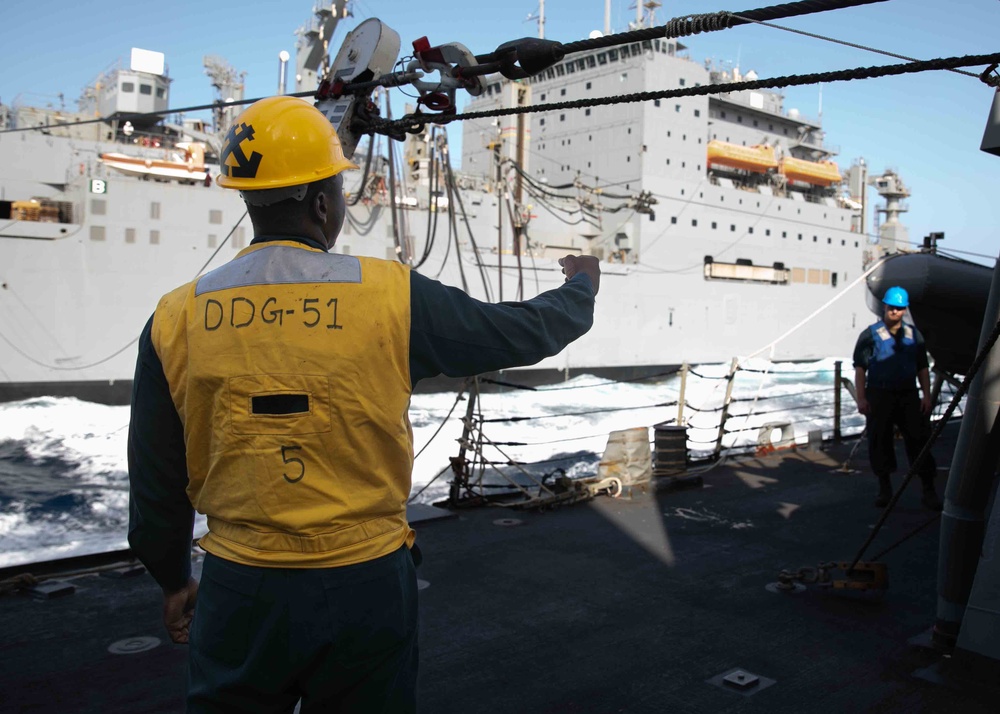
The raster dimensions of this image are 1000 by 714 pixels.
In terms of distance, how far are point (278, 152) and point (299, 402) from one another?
1.46ft

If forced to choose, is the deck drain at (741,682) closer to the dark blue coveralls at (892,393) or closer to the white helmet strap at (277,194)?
the white helmet strap at (277,194)

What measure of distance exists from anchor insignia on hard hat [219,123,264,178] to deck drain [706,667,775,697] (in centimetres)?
221

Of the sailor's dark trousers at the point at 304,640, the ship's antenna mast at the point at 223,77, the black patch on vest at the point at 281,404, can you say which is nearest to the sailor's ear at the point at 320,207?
the black patch on vest at the point at 281,404

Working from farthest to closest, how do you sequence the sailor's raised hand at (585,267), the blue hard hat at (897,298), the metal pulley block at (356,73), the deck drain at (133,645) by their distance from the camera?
the blue hard hat at (897,298) → the metal pulley block at (356,73) → the deck drain at (133,645) → the sailor's raised hand at (585,267)

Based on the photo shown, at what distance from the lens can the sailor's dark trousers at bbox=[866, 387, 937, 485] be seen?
4.88 metres

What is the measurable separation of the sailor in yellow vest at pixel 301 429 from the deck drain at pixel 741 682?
164 centimetres

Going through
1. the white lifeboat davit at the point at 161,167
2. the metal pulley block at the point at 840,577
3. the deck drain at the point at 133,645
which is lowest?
the deck drain at the point at 133,645

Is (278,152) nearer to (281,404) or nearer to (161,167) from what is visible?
(281,404)

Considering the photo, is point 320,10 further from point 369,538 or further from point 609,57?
point 369,538

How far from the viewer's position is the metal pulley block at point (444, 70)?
9.04 feet

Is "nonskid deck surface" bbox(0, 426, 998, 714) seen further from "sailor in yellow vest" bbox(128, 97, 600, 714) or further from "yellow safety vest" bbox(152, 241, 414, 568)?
"yellow safety vest" bbox(152, 241, 414, 568)

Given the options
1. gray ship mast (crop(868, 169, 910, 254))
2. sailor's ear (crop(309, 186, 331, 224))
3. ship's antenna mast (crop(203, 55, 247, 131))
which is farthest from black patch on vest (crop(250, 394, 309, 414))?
gray ship mast (crop(868, 169, 910, 254))

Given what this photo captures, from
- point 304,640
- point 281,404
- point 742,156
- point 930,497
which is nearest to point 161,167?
point 930,497

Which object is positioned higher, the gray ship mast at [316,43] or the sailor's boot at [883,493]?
the gray ship mast at [316,43]
